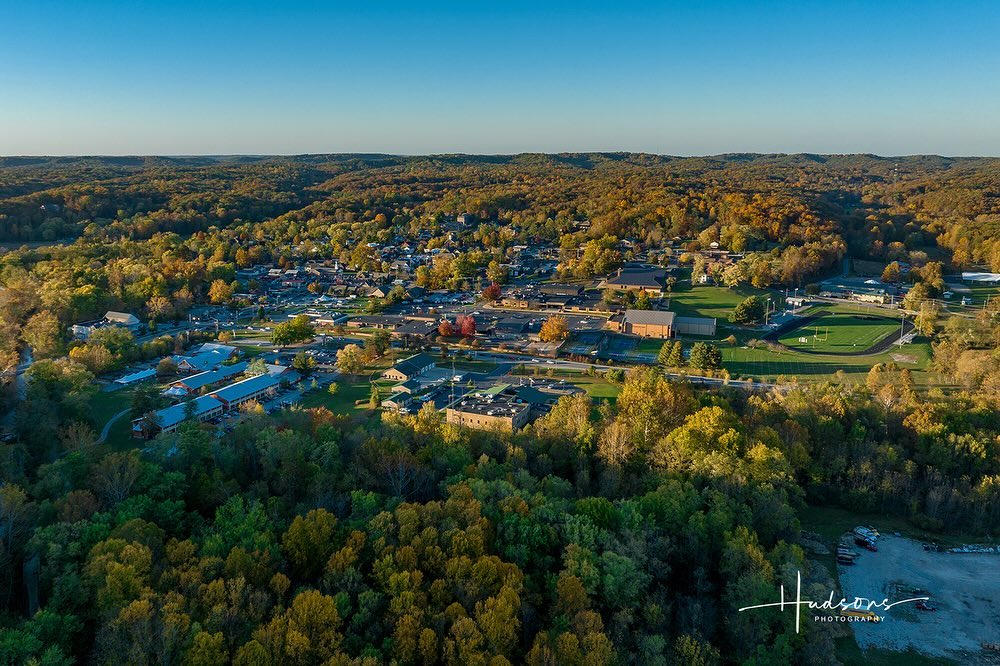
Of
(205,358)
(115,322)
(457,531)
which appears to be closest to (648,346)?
(205,358)

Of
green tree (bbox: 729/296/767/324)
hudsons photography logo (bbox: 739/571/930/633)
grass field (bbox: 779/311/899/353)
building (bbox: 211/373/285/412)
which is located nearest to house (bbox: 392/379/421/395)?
building (bbox: 211/373/285/412)

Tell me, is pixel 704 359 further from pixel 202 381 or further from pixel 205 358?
pixel 205 358

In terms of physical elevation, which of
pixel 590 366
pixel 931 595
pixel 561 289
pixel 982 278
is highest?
pixel 982 278

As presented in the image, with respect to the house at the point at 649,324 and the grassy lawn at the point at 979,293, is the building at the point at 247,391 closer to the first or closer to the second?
the house at the point at 649,324

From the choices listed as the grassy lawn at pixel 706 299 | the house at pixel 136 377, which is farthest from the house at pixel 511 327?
the house at pixel 136 377

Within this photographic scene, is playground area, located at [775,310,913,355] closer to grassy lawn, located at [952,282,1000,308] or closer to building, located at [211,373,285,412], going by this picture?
grassy lawn, located at [952,282,1000,308]

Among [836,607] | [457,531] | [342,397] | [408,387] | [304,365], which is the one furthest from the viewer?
[304,365]

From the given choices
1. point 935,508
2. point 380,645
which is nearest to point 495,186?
point 935,508
